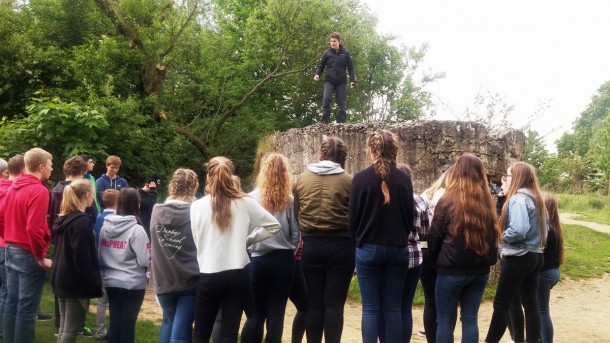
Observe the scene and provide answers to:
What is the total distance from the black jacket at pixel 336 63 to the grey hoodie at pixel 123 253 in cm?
613

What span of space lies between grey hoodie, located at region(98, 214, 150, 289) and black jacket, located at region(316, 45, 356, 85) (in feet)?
20.1

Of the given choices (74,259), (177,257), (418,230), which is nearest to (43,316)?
(74,259)

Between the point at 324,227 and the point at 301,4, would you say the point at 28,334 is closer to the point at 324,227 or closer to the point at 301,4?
the point at 324,227

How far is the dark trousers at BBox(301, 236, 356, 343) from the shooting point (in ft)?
15.2

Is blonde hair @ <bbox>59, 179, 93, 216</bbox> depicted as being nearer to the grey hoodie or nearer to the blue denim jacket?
the grey hoodie

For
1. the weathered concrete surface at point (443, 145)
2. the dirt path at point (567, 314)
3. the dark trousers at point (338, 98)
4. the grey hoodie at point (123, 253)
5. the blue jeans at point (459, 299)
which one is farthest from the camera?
the dark trousers at point (338, 98)

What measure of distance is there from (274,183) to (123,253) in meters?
1.41

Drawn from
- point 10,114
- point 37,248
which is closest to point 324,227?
point 37,248

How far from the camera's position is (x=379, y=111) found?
79.3 feet

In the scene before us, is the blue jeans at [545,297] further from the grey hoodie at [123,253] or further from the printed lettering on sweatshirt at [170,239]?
the grey hoodie at [123,253]

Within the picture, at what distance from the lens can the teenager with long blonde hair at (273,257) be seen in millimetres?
4551

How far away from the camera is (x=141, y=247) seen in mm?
4801

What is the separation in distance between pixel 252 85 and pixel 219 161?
14284mm

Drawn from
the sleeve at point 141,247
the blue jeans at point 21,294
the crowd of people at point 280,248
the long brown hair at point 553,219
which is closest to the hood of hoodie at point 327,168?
the crowd of people at point 280,248
